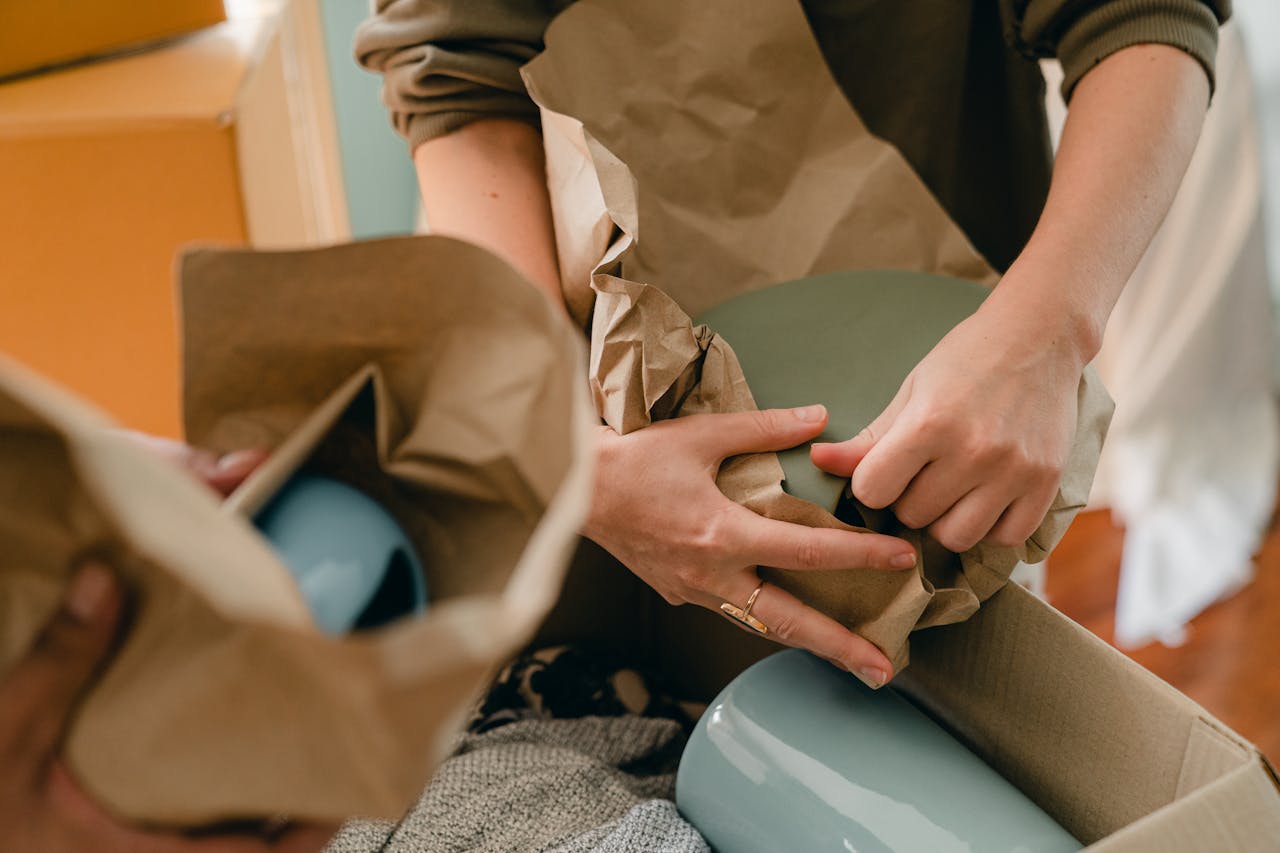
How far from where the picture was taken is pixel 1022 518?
1.54 feet

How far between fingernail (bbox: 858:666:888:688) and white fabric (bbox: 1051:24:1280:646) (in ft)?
3.22

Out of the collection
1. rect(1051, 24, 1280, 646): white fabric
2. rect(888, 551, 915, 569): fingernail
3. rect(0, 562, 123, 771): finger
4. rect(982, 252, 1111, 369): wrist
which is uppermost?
rect(0, 562, 123, 771): finger

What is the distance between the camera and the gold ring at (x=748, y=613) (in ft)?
1.59

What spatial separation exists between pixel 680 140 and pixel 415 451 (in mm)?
327

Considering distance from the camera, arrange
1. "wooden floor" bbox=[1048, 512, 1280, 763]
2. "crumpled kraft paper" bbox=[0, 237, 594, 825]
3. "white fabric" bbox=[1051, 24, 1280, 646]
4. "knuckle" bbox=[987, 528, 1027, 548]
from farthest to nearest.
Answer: "white fabric" bbox=[1051, 24, 1280, 646], "wooden floor" bbox=[1048, 512, 1280, 763], "knuckle" bbox=[987, 528, 1027, 548], "crumpled kraft paper" bbox=[0, 237, 594, 825]

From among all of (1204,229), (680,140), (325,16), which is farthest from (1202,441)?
(325,16)

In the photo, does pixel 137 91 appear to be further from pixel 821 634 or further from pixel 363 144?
pixel 363 144

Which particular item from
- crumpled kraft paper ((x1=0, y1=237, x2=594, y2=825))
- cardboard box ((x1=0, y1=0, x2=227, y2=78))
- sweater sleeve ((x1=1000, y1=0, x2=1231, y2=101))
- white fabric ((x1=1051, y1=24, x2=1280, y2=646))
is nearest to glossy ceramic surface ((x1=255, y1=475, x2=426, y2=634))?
crumpled kraft paper ((x1=0, y1=237, x2=594, y2=825))

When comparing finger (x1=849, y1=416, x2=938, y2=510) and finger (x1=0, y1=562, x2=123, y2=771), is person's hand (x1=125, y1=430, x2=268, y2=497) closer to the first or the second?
finger (x1=0, y1=562, x2=123, y2=771)

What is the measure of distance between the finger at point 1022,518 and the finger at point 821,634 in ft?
0.26

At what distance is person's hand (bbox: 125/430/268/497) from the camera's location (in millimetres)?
299

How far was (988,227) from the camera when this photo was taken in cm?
69

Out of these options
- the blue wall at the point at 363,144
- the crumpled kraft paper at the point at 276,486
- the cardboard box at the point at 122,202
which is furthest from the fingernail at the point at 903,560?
the blue wall at the point at 363,144

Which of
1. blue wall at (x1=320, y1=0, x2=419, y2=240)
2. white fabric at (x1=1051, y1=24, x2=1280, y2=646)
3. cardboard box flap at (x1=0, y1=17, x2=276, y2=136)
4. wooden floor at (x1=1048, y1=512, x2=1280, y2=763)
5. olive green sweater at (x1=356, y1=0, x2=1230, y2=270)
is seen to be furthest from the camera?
blue wall at (x1=320, y1=0, x2=419, y2=240)
